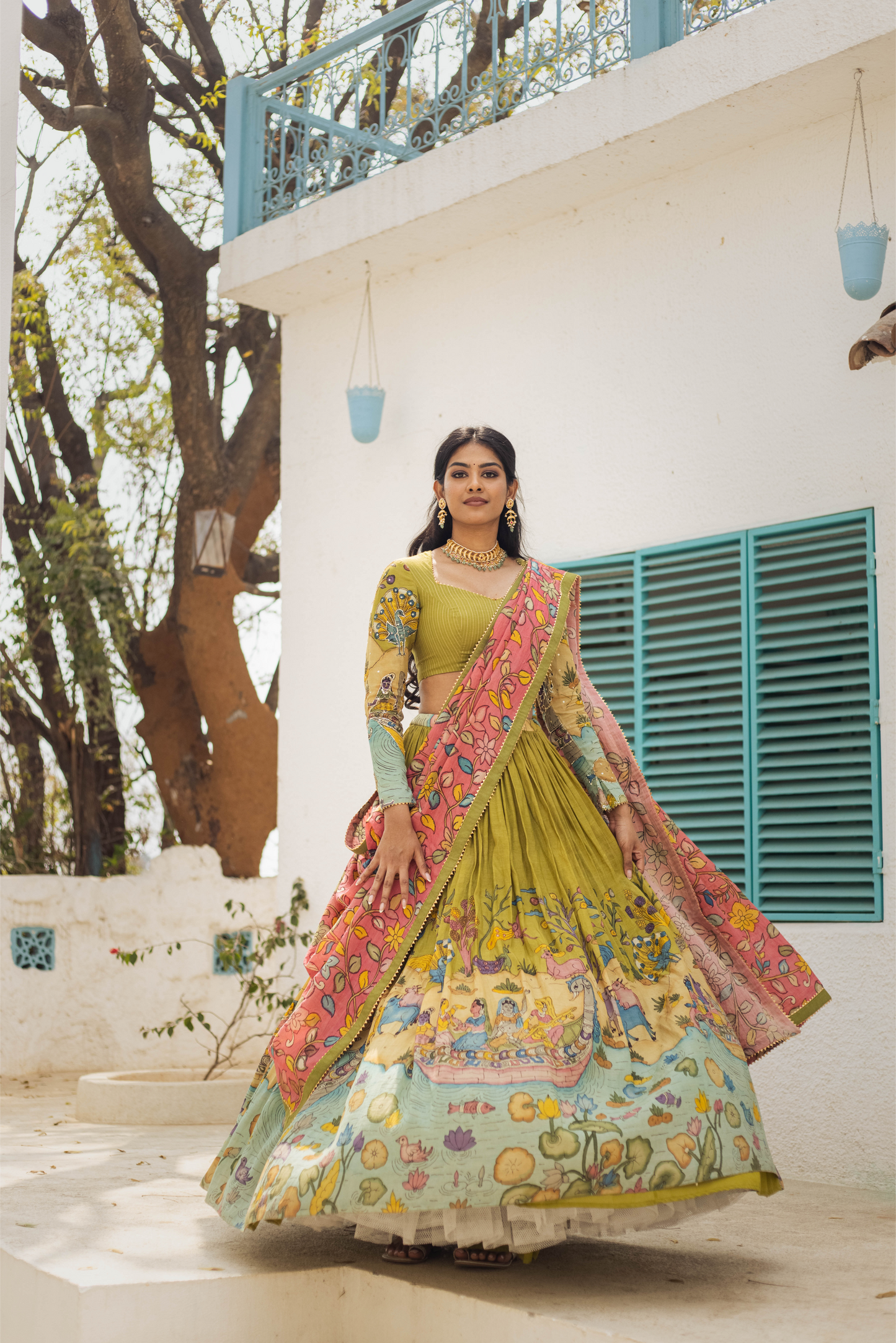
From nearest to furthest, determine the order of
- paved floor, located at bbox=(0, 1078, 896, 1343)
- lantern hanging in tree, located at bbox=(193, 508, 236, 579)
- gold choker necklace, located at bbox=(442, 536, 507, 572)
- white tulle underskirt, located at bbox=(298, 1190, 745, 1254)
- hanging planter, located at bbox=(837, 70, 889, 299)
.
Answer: paved floor, located at bbox=(0, 1078, 896, 1343) < white tulle underskirt, located at bbox=(298, 1190, 745, 1254) < gold choker necklace, located at bbox=(442, 536, 507, 572) < hanging planter, located at bbox=(837, 70, 889, 299) < lantern hanging in tree, located at bbox=(193, 508, 236, 579)

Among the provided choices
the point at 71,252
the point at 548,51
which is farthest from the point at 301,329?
the point at 71,252

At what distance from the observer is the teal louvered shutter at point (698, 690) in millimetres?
5051

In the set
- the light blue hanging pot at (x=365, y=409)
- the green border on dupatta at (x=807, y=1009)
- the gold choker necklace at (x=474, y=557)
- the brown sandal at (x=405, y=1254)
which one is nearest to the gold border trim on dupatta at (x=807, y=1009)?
the green border on dupatta at (x=807, y=1009)

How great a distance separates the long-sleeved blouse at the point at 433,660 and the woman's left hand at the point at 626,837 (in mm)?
28

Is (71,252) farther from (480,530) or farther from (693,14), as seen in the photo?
(480,530)

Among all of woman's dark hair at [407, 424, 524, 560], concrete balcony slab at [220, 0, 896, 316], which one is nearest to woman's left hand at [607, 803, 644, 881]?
woman's dark hair at [407, 424, 524, 560]

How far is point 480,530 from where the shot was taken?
3.62 meters

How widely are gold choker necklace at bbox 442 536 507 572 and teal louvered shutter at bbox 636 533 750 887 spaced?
Answer: 1678mm

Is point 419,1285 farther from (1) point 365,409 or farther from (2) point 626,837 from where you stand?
(1) point 365,409

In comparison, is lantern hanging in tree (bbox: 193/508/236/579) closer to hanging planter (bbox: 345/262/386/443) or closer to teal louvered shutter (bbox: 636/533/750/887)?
hanging planter (bbox: 345/262/386/443)

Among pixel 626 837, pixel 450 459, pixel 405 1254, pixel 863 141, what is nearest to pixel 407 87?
pixel 863 141

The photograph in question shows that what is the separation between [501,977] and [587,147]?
11.1 feet

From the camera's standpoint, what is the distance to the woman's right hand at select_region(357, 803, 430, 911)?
129 inches

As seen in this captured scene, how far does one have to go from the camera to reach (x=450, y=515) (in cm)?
366
